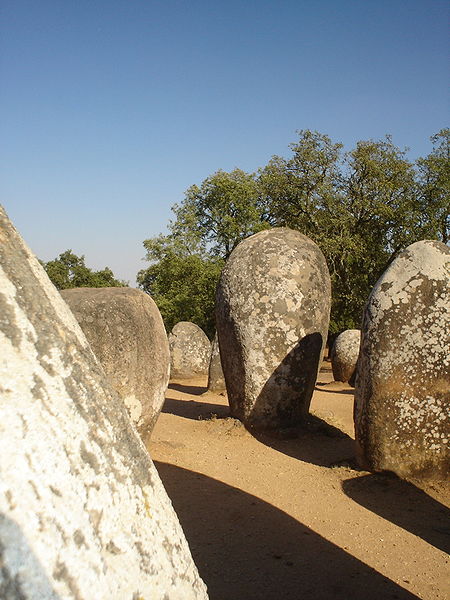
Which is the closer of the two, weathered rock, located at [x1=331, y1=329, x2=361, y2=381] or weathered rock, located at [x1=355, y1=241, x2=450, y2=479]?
weathered rock, located at [x1=355, y1=241, x2=450, y2=479]

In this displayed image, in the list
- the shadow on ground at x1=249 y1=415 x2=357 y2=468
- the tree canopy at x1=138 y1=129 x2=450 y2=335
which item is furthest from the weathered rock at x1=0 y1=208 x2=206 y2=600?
the tree canopy at x1=138 y1=129 x2=450 y2=335

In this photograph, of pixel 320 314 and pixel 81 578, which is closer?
pixel 81 578

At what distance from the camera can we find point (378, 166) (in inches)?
769

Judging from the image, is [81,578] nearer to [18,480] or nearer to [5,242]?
[18,480]

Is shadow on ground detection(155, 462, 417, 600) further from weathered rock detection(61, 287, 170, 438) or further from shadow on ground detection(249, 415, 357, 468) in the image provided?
shadow on ground detection(249, 415, 357, 468)

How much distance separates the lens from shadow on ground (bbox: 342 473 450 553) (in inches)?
162

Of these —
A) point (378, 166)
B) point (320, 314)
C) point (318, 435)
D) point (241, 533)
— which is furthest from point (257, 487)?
point (378, 166)

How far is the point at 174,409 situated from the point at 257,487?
4.25 m

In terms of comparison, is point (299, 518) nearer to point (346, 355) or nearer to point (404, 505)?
point (404, 505)

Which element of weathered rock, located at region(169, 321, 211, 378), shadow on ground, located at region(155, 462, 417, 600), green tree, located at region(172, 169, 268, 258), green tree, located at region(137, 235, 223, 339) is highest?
green tree, located at region(172, 169, 268, 258)

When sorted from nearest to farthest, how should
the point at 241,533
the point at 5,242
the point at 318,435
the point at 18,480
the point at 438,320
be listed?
the point at 18,480
the point at 5,242
the point at 241,533
the point at 438,320
the point at 318,435

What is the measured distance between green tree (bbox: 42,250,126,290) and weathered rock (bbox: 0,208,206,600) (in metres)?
29.1

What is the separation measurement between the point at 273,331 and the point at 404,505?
2952 millimetres

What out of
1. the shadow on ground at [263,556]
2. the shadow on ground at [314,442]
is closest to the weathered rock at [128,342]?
the shadow on ground at [263,556]
